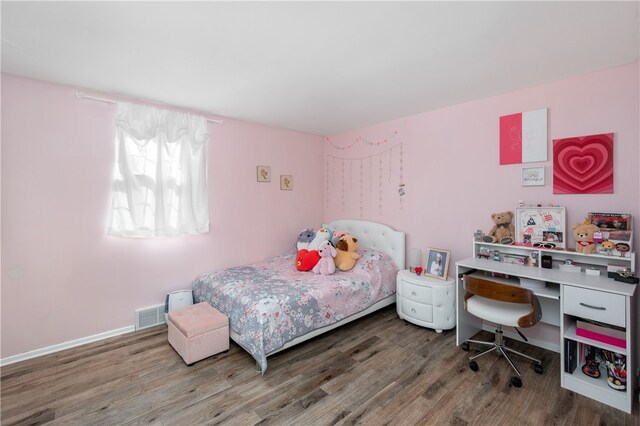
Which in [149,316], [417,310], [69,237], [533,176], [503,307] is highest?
[533,176]

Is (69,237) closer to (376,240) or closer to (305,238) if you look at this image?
(305,238)

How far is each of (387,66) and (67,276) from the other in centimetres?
344

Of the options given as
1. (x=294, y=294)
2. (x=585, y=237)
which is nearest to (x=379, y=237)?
(x=294, y=294)

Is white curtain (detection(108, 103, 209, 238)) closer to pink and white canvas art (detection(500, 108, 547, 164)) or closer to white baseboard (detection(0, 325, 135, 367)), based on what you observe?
white baseboard (detection(0, 325, 135, 367))

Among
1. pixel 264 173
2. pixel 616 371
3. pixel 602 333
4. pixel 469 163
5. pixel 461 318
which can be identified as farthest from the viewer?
pixel 264 173

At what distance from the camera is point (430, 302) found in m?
3.03

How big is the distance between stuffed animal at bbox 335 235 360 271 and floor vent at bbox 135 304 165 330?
207cm

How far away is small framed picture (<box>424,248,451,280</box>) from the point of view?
3137 mm

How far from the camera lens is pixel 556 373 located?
2311 millimetres

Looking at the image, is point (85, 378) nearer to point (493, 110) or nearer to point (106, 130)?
point (106, 130)

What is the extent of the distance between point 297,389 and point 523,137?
2996mm

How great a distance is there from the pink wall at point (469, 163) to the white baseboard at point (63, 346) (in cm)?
313

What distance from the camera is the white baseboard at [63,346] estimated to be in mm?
2496

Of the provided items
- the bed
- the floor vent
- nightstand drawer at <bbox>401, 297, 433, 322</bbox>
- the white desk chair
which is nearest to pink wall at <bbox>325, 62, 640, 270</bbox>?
the bed
